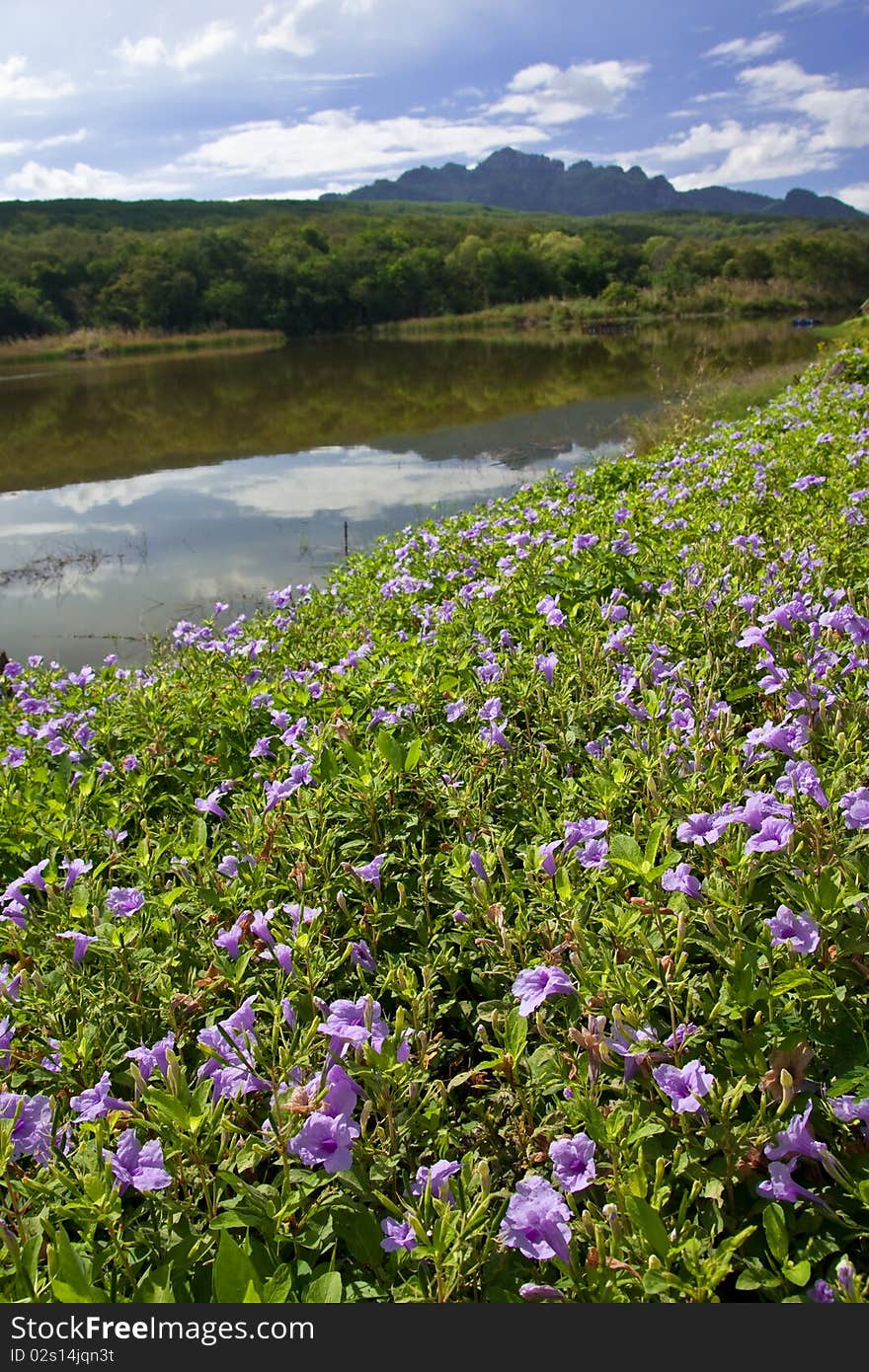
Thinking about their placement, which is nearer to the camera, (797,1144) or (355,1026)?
(797,1144)

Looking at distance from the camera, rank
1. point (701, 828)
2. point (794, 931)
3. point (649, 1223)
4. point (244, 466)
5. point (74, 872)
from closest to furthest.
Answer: point (649, 1223), point (794, 931), point (701, 828), point (74, 872), point (244, 466)

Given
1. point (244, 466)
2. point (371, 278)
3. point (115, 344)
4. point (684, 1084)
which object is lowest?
point (684, 1084)

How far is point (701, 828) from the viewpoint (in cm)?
206

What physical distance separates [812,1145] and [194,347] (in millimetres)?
57879

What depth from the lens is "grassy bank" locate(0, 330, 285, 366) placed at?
162 feet

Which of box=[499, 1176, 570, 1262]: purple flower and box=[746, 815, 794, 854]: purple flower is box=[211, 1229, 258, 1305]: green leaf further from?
box=[746, 815, 794, 854]: purple flower

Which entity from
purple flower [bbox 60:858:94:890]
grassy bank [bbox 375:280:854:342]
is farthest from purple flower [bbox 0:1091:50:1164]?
grassy bank [bbox 375:280:854:342]

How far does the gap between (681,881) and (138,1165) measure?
122cm

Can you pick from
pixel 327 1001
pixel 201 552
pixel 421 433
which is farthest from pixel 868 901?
pixel 421 433

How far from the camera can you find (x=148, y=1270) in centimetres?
156

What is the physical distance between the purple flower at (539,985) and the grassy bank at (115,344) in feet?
167

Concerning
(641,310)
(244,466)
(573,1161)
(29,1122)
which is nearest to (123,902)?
(29,1122)

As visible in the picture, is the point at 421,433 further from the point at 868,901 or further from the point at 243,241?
the point at 243,241

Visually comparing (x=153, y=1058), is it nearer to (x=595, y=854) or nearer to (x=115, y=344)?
(x=595, y=854)
